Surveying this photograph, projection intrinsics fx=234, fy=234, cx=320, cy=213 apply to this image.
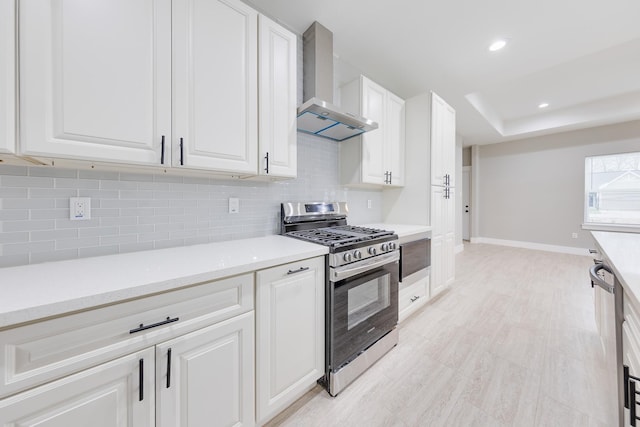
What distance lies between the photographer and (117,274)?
933mm

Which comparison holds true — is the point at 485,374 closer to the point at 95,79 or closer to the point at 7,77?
the point at 95,79

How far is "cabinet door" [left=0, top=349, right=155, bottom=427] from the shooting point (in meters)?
0.67

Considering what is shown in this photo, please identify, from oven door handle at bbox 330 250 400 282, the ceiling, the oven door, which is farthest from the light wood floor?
the ceiling

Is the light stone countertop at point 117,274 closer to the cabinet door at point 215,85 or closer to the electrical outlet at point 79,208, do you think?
the electrical outlet at point 79,208

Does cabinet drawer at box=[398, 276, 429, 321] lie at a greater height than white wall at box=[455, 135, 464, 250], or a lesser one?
lesser

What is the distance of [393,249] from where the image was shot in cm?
190

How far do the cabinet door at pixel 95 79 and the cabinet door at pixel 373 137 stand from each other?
1689 mm

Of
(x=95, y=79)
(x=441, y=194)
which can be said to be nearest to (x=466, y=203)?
(x=441, y=194)

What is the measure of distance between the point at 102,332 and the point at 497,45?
12.0 feet

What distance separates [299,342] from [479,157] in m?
7.18

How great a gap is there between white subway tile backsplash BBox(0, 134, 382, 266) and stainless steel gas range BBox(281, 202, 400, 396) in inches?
12.6

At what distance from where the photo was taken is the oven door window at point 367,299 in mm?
1582

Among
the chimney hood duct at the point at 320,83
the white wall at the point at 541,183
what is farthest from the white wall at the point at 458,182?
the chimney hood duct at the point at 320,83

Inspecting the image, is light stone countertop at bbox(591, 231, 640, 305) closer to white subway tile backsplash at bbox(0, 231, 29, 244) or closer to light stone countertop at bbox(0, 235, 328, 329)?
light stone countertop at bbox(0, 235, 328, 329)
